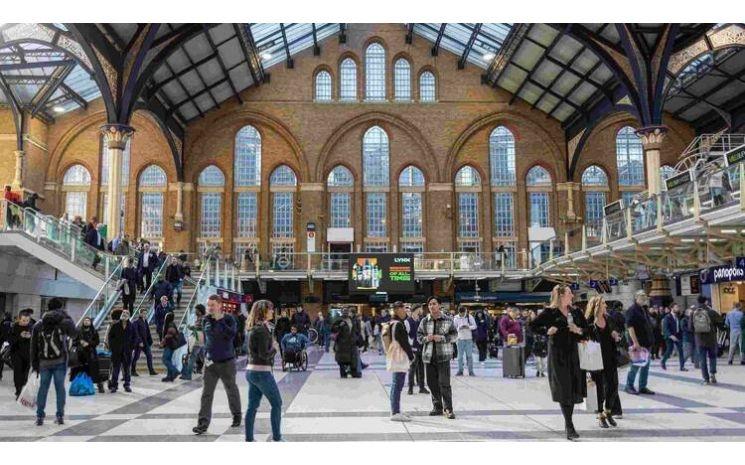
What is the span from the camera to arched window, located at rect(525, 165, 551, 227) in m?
37.3

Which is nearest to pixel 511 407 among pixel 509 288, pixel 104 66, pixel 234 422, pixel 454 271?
pixel 234 422

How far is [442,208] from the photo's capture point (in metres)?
36.7

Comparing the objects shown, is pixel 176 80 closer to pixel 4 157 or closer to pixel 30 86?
pixel 30 86

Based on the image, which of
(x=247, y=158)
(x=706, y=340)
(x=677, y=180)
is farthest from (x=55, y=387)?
(x=247, y=158)

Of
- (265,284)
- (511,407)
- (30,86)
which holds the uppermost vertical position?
(30,86)

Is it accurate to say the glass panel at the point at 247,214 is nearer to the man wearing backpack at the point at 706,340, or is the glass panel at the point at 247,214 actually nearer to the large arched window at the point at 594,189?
the large arched window at the point at 594,189

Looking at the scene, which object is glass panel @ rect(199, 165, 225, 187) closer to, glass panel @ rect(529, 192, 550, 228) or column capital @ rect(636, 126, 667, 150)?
glass panel @ rect(529, 192, 550, 228)

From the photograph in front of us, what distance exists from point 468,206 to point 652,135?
14061 mm

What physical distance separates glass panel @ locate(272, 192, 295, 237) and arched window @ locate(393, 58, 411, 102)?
26.8 ft

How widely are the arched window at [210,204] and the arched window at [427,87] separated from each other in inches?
466

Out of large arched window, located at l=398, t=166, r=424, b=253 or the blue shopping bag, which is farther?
large arched window, located at l=398, t=166, r=424, b=253

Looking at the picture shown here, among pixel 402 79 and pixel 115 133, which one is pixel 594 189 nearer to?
pixel 402 79

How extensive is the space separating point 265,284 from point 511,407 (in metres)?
26.1

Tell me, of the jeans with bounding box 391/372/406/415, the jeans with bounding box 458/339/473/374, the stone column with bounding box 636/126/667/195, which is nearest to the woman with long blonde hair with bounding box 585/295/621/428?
the jeans with bounding box 391/372/406/415
